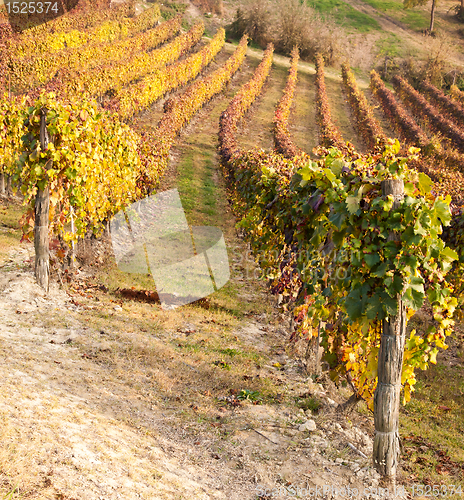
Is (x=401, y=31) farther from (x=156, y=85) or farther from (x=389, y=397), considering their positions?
(x=389, y=397)

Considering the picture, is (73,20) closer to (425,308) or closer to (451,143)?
(451,143)

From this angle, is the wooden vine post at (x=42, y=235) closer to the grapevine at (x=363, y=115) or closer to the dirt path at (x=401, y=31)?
the grapevine at (x=363, y=115)

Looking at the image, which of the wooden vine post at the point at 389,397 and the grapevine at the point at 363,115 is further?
the grapevine at the point at 363,115

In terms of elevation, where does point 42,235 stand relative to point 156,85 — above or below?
above

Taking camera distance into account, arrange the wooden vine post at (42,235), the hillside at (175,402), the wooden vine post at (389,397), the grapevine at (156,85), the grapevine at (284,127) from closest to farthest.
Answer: the hillside at (175,402) < the wooden vine post at (389,397) < the wooden vine post at (42,235) < the grapevine at (284,127) < the grapevine at (156,85)

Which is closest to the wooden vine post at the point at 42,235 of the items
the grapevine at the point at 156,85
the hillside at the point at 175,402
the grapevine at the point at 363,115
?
the hillside at the point at 175,402

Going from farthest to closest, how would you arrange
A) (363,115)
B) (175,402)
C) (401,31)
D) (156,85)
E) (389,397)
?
(401,31)
(363,115)
(156,85)
(175,402)
(389,397)

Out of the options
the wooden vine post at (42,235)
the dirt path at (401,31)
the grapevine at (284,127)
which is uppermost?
the dirt path at (401,31)

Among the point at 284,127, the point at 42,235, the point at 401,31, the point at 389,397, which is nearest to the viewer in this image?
the point at 389,397

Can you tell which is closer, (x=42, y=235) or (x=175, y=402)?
(x=175, y=402)

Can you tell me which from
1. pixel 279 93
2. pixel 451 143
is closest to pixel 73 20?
pixel 279 93

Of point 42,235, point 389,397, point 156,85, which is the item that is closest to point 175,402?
point 389,397

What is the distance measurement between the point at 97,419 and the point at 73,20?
127ft

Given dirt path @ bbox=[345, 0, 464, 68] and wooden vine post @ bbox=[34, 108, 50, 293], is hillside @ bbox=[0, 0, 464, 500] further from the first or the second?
dirt path @ bbox=[345, 0, 464, 68]
